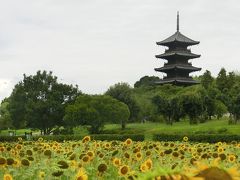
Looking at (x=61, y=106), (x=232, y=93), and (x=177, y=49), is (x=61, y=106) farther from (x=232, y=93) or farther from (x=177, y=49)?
(x=177, y=49)

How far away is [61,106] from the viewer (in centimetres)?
5666

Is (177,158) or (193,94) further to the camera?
(193,94)

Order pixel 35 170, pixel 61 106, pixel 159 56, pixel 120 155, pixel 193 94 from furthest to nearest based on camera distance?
pixel 159 56 < pixel 193 94 < pixel 61 106 < pixel 120 155 < pixel 35 170

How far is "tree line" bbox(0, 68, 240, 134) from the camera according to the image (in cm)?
5409

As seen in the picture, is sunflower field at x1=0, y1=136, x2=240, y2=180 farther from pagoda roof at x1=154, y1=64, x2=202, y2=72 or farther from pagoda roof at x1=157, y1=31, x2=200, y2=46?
pagoda roof at x1=157, y1=31, x2=200, y2=46

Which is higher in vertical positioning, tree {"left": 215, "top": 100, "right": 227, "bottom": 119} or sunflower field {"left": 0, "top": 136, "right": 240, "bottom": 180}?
tree {"left": 215, "top": 100, "right": 227, "bottom": 119}

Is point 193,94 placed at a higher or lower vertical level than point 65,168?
higher

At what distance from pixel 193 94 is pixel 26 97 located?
18.3 m

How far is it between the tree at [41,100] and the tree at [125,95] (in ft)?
29.3

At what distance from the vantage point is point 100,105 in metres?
54.7

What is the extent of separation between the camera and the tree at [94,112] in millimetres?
52438

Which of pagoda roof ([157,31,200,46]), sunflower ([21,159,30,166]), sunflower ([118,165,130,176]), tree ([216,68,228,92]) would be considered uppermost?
pagoda roof ([157,31,200,46])

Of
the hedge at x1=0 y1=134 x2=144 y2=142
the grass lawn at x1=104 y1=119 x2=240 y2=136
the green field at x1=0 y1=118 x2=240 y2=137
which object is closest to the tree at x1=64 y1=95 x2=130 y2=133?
the green field at x1=0 y1=118 x2=240 y2=137

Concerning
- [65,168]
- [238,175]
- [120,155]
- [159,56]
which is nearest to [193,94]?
[159,56]
